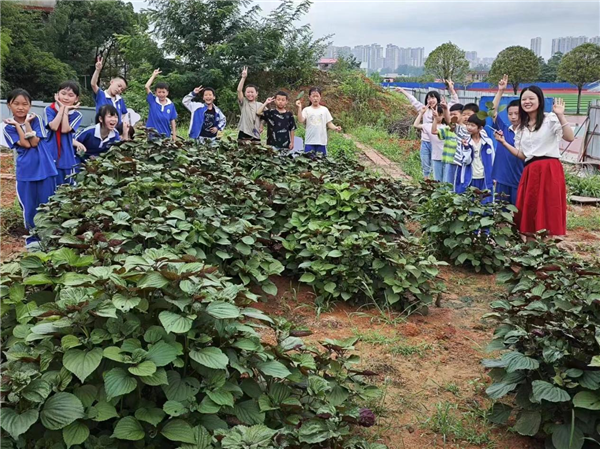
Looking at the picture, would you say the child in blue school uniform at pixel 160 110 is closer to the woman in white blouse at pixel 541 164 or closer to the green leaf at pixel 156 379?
the woman in white blouse at pixel 541 164

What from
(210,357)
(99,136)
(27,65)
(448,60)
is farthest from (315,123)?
(448,60)

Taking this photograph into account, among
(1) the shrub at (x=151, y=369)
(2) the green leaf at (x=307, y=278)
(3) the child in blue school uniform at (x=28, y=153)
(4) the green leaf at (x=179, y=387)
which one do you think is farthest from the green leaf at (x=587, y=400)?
(3) the child in blue school uniform at (x=28, y=153)

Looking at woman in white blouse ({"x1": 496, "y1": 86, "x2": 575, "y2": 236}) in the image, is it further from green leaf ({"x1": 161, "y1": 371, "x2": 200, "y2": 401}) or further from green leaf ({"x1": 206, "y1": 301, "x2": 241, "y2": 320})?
green leaf ({"x1": 161, "y1": 371, "x2": 200, "y2": 401})

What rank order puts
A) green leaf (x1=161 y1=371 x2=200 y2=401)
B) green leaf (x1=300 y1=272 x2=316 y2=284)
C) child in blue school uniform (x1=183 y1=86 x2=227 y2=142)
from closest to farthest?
green leaf (x1=161 y1=371 x2=200 y2=401) < green leaf (x1=300 y1=272 x2=316 y2=284) < child in blue school uniform (x1=183 y1=86 x2=227 y2=142)

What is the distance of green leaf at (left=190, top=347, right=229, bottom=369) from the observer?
1.84 meters

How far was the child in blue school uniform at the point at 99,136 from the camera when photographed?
5605 mm

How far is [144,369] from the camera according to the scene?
1779mm

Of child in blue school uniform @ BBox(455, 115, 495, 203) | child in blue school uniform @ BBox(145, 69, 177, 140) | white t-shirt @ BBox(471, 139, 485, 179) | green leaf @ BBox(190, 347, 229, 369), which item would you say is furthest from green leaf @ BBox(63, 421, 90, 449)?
child in blue school uniform @ BBox(145, 69, 177, 140)

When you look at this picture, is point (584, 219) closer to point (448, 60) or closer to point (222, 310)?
point (222, 310)

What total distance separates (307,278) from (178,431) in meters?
2.13

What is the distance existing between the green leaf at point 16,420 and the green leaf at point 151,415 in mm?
288

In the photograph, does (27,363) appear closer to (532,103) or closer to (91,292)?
(91,292)

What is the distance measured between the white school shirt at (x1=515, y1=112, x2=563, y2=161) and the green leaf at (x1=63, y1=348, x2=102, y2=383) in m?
3.98

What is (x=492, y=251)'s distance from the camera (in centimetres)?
479
